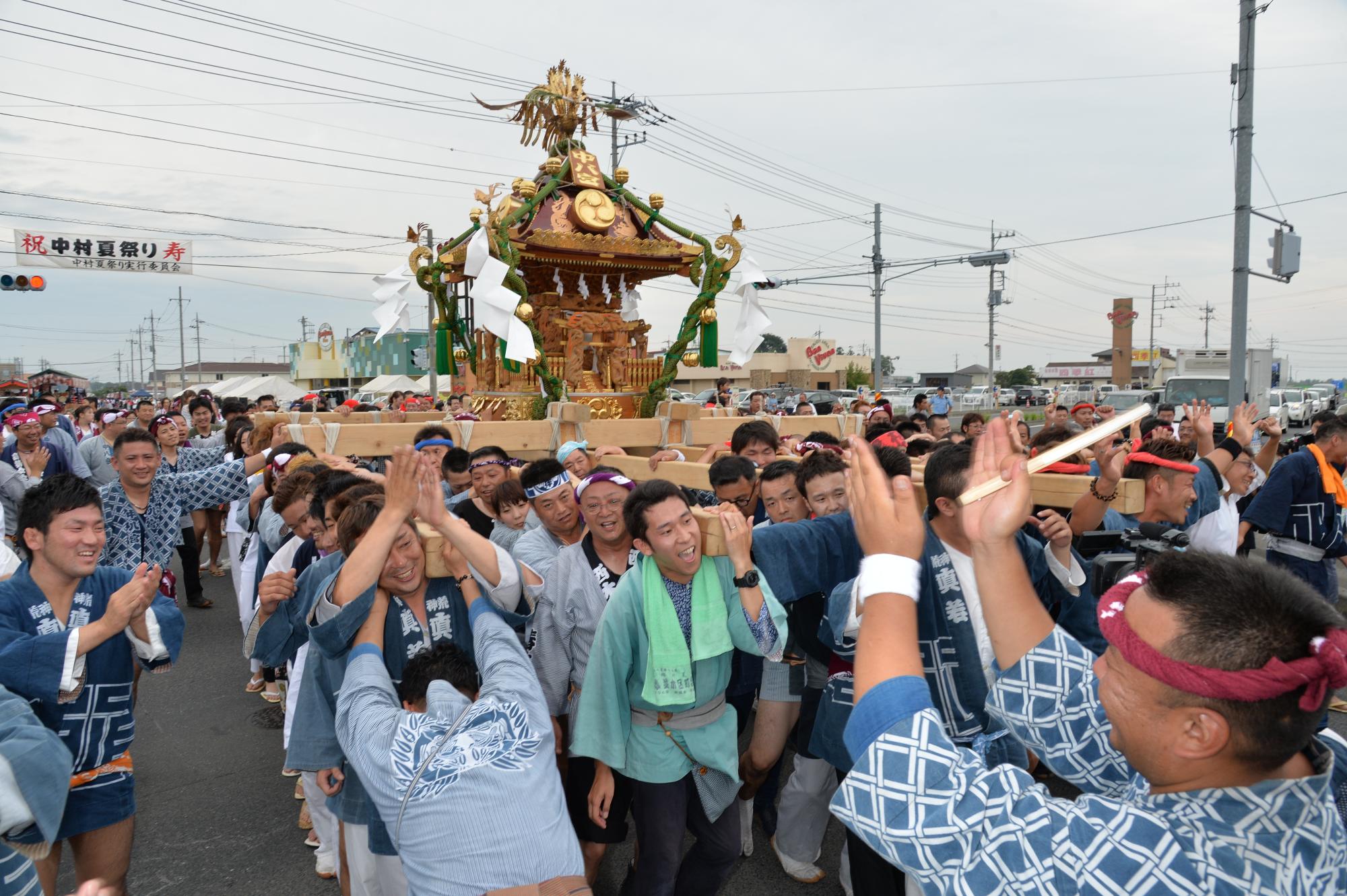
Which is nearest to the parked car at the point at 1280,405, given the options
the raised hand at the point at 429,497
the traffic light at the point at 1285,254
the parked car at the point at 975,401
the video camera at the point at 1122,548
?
the parked car at the point at 975,401

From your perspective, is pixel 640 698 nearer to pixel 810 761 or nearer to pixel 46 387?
pixel 810 761

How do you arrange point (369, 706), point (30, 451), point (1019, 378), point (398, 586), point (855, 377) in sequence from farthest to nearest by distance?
point (1019, 378)
point (855, 377)
point (30, 451)
point (398, 586)
point (369, 706)

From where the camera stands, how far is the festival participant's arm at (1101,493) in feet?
10.2

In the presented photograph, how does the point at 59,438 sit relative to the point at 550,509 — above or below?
above

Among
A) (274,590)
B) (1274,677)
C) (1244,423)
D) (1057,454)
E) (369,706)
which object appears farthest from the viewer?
(1244,423)

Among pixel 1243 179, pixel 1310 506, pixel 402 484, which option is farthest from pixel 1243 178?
pixel 402 484

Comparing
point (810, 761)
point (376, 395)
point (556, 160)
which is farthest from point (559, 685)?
point (376, 395)

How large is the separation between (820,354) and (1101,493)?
54.8m

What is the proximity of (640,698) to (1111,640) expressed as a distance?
172 cm

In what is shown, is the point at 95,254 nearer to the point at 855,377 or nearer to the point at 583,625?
the point at 583,625

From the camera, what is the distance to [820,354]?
5678 cm

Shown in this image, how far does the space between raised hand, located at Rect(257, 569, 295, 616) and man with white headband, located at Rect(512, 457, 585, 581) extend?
109cm

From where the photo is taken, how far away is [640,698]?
8.84 ft

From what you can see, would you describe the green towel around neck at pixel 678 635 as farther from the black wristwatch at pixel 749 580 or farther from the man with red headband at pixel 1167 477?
the man with red headband at pixel 1167 477
